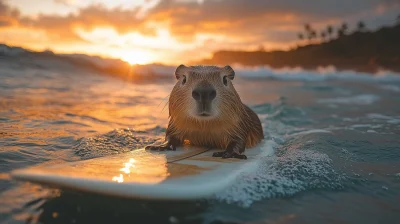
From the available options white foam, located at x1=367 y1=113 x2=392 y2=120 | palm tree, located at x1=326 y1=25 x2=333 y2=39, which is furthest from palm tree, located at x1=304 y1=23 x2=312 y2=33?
white foam, located at x1=367 y1=113 x2=392 y2=120

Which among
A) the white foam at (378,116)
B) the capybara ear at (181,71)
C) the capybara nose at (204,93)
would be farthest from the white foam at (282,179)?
the white foam at (378,116)

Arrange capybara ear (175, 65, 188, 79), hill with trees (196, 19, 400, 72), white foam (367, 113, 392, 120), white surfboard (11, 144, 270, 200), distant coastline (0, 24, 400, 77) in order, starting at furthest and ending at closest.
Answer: hill with trees (196, 19, 400, 72) < distant coastline (0, 24, 400, 77) < white foam (367, 113, 392, 120) < capybara ear (175, 65, 188, 79) < white surfboard (11, 144, 270, 200)

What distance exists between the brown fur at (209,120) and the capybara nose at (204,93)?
0.13 meters

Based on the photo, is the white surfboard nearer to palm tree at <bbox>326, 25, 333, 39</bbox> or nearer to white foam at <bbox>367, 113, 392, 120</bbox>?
white foam at <bbox>367, 113, 392, 120</bbox>

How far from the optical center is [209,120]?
3641 mm

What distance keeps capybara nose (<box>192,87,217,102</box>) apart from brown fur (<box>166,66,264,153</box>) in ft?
0.44

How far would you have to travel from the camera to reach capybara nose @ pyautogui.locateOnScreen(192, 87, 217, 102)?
321 cm

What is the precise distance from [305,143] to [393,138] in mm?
1446

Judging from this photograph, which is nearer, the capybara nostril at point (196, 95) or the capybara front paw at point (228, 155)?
the capybara nostril at point (196, 95)

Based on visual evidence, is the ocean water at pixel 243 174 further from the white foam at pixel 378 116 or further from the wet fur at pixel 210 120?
the wet fur at pixel 210 120

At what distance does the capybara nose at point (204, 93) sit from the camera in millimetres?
3205

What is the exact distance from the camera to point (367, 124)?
269 inches

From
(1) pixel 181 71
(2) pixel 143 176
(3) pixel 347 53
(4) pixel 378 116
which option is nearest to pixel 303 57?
(3) pixel 347 53

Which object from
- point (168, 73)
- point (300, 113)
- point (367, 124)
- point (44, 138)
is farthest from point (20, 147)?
point (168, 73)
